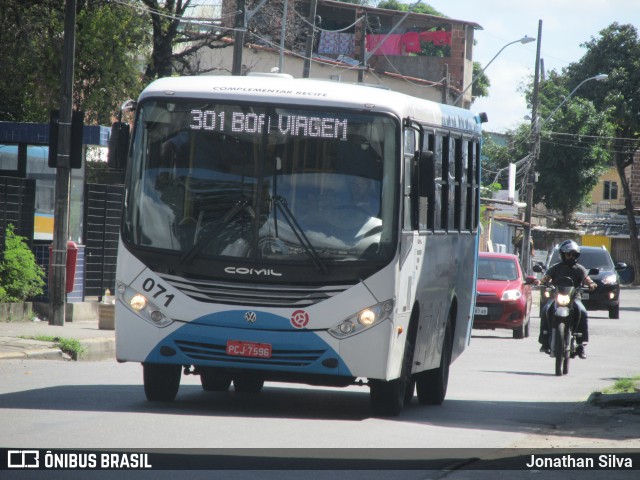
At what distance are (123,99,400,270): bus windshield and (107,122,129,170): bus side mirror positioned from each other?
11 centimetres

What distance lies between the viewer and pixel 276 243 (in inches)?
447

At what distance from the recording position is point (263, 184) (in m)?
11.4

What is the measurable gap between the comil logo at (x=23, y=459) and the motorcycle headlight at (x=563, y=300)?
1111 cm

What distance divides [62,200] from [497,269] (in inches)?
429

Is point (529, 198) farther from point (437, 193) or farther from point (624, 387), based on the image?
point (437, 193)

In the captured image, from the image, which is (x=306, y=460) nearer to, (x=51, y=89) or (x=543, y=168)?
(x=51, y=89)

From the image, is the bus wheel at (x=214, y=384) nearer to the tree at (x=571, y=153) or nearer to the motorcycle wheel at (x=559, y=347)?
the motorcycle wheel at (x=559, y=347)

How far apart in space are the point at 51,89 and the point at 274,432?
20581 millimetres

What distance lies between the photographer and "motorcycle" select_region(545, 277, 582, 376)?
18.3m

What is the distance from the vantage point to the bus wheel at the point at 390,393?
11.9 metres

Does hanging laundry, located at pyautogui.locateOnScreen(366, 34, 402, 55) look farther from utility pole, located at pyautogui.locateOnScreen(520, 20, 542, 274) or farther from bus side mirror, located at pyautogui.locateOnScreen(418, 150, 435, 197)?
bus side mirror, located at pyautogui.locateOnScreen(418, 150, 435, 197)

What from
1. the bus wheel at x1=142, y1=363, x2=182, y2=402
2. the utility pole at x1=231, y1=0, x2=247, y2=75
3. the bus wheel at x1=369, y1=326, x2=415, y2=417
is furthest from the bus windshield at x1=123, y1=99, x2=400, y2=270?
the utility pole at x1=231, y1=0, x2=247, y2=75

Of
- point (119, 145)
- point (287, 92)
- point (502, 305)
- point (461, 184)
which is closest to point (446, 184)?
point (461, 184)

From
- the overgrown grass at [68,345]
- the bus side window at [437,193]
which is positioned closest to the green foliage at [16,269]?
the overgrown grass at [68,345]
